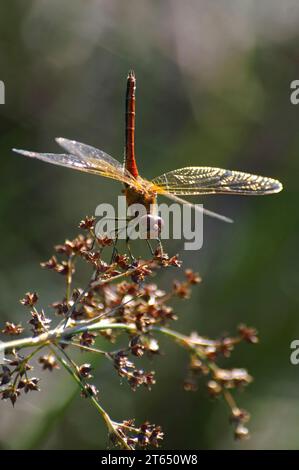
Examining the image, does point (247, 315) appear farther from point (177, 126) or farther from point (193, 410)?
point (177, 126)

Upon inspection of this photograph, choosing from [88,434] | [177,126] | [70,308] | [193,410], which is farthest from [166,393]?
[70,308]

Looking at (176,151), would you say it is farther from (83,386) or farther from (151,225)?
(83,386)

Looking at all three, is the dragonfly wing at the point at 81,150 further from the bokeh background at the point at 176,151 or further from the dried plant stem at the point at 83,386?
the bokeh background at the point at 176,151

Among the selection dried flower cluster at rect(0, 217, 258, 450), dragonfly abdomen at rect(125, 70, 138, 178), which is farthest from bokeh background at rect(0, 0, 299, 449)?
dried flower cluster at rect(0, 217, 258, 450)

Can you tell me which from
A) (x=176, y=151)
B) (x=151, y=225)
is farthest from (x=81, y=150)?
(x=176, y=151)

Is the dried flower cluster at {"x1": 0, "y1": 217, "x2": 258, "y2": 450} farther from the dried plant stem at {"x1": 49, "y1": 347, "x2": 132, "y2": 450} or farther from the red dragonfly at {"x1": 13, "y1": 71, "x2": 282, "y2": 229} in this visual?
the red dragonfly at {"x1": 13, "y1": 71, "x2": 282, "y2": 229}

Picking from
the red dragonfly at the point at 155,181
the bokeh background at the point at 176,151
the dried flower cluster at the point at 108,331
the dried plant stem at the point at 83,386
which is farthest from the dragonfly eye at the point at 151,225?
the bokeh background at the point at 176,151
